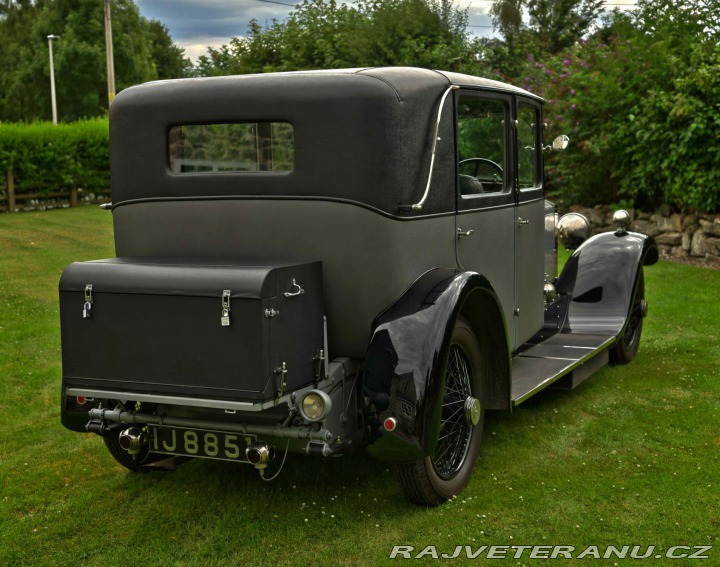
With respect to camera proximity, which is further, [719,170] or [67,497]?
[719,170]

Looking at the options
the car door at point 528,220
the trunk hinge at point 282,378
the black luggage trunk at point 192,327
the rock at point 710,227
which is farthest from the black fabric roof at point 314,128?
the rock at point 710,227

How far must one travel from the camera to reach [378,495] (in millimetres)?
4227

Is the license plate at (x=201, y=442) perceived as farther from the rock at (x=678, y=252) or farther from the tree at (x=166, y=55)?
the tree at (x=166, y=55)

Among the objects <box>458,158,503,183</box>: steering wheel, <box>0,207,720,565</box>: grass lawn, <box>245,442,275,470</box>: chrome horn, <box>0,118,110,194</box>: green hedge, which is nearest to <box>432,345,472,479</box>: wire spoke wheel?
<box>0,207,720,565</box>: grass lawn

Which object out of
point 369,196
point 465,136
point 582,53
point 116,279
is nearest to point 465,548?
point 369,196

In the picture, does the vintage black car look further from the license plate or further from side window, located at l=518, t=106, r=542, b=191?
side window, located at l=518, t=106, r=542, b=191

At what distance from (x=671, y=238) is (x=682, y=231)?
18 centimetres

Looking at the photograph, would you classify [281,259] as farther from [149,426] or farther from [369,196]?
[149,426]

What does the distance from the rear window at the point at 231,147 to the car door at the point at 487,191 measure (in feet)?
3.03

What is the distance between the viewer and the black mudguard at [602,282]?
249 inches

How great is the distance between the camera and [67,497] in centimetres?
433

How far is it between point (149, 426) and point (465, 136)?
2232 mm

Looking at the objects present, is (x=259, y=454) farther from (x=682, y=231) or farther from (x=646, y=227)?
(x=646, y=227)

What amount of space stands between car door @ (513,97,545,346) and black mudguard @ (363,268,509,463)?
146cm
